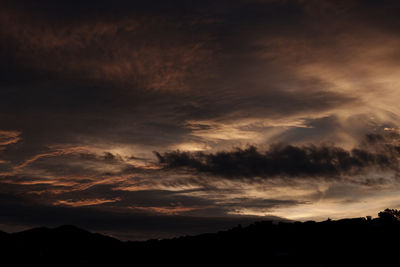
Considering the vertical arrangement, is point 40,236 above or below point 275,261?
above

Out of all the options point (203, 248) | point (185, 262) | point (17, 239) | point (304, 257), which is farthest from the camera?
point (17, 239)

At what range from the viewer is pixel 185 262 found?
154 ft

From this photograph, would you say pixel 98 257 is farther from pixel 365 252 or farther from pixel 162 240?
pixel 365 252

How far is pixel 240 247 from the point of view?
1857 inches

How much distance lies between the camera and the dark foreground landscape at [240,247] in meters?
41.4

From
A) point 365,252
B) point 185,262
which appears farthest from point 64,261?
point 365,252

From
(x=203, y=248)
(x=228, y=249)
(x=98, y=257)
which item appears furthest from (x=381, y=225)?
(x=98, y=257)

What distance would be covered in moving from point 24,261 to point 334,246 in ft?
121

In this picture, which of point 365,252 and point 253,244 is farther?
point 253,244

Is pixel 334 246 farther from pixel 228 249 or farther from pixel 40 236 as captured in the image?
pixel 40 236

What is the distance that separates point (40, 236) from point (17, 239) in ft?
10.0

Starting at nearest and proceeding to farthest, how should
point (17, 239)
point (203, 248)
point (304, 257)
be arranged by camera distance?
point (304, 257), point (203, 248), point (17, 239)

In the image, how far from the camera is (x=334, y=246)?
42938 millimetres

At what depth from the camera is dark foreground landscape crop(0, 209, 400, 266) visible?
136ft
